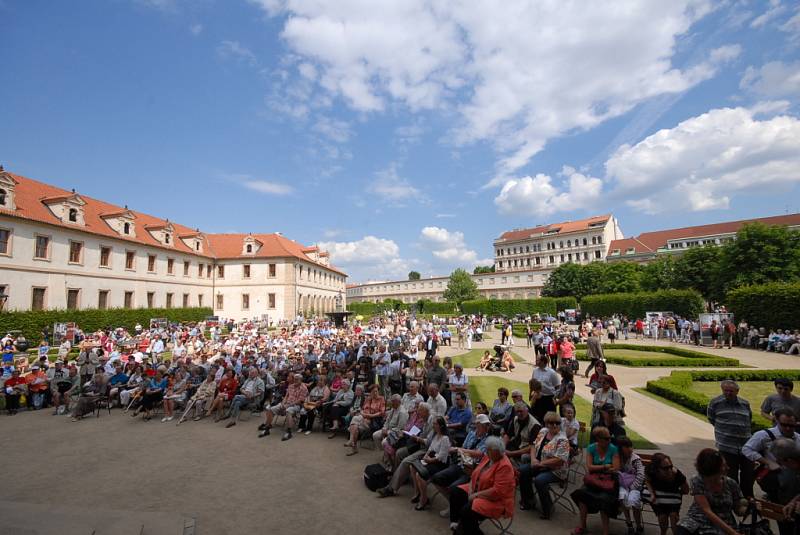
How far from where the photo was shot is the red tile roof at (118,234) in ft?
100

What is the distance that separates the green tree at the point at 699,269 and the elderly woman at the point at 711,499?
5492 cm

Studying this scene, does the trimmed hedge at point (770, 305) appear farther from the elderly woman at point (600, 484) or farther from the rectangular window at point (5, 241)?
the rectangular window at point (5, 241)

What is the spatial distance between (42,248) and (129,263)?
8061 mm

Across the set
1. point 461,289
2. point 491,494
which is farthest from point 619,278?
point 491,494

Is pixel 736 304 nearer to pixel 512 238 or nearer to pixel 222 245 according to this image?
pixel 222 245

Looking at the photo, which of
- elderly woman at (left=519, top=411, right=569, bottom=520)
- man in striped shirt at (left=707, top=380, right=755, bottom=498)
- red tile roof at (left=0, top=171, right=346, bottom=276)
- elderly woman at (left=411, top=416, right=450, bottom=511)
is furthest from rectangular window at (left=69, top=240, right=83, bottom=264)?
man in striped shirt at (left=707, top=380, right=755, bottom=498)

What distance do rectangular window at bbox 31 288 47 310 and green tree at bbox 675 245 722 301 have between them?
221 feet

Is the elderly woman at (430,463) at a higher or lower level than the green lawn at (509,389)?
higher

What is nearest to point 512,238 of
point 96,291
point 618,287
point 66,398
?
point 618,287

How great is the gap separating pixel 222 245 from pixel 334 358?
4513cm

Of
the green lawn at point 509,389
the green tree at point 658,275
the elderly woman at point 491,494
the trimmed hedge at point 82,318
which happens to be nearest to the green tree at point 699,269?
the green tree at point 658,275

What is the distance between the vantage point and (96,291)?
34.2 meters

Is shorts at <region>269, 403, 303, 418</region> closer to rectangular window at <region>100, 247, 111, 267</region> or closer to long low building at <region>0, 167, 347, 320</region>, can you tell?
long low building at <region>0, 167, 347, 320</region>

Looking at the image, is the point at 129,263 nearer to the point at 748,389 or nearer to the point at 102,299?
the point at 102,299
